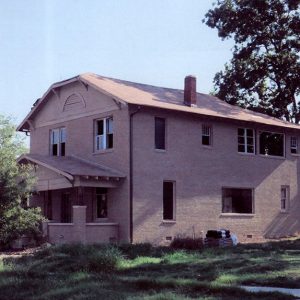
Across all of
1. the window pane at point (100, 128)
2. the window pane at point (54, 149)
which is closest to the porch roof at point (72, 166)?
the window pane at point (100, 128)

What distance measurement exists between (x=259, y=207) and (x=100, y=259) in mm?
18395

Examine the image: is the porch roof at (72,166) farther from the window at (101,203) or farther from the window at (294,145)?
the window at (294,145)

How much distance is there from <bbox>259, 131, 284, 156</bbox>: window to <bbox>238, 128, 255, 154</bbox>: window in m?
1.16

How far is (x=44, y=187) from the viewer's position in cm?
2725

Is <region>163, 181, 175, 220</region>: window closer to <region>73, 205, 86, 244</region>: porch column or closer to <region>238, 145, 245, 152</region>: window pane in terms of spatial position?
<region>73, 205, 86, 244</region>: porch column

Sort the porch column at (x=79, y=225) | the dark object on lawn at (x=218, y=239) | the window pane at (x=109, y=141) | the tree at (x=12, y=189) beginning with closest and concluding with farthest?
the tree at (x=12, y=189) → the porch column at (x=79, y=225) → the dark object on lawn at (x=218, y=239) → the window pane at (x=109, y=141)

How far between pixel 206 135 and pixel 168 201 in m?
4.33

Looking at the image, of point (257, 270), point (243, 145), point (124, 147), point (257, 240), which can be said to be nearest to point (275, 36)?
point (243, 145)

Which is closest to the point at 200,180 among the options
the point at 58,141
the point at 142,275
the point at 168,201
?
the point at 168,201

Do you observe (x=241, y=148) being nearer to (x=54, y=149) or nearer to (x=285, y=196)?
(x=285, y=196)

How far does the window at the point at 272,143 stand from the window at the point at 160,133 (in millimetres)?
7561

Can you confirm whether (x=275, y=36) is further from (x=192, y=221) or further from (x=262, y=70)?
(x=192, y=221)

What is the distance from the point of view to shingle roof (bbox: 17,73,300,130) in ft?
89.4

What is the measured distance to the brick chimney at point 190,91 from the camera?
30.1 meters
